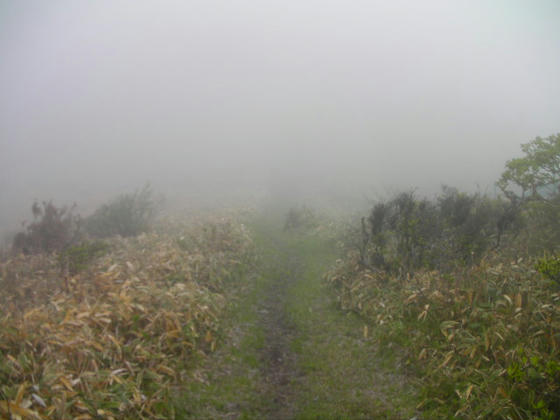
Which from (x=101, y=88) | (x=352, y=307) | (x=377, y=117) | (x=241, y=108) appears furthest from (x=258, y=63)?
(x=352, y=307)

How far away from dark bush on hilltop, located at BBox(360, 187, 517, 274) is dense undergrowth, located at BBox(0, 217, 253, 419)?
17.9ft

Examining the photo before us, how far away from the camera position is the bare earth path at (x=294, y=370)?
5637 millimetres

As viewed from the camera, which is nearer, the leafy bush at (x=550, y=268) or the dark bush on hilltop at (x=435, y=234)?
the leafy bush at (x=550, y=268)

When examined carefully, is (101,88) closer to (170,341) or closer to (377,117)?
(377,117)

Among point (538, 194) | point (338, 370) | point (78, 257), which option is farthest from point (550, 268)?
point (78, 257)

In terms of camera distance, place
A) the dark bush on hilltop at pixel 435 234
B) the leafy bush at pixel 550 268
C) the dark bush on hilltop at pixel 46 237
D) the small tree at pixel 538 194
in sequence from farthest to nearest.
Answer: the dark bush on hilltop at pixel 46 237, the small tree at pixel 538 194, the dark bush on hilltop at pixel 435 234, the leafy bush at pixel 550 268

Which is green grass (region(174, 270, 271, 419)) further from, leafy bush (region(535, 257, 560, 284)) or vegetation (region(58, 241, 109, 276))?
leafy bush (region(535, 257, 560, 284))

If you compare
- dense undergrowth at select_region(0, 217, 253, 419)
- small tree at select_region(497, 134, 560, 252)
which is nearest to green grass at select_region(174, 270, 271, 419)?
dense undergrowth at select_region(0, 217, 253, 419)

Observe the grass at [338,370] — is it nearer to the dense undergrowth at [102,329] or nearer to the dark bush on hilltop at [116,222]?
the dense undergrowth at [102,329]

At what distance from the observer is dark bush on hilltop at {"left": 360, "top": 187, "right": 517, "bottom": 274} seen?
946 centimetres

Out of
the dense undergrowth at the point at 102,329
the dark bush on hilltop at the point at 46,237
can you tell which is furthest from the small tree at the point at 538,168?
the dark bush on hilltop at the point at 46,237

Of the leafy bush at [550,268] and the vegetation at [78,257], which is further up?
the leafy bush at [550,268]

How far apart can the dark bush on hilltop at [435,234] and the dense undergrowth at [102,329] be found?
545 centimetres

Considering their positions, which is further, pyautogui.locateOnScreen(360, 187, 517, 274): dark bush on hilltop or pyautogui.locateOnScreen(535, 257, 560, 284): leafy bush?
pyautogui.locateOnScreen(360, 187, 517, 274): dark bush on hilltop
